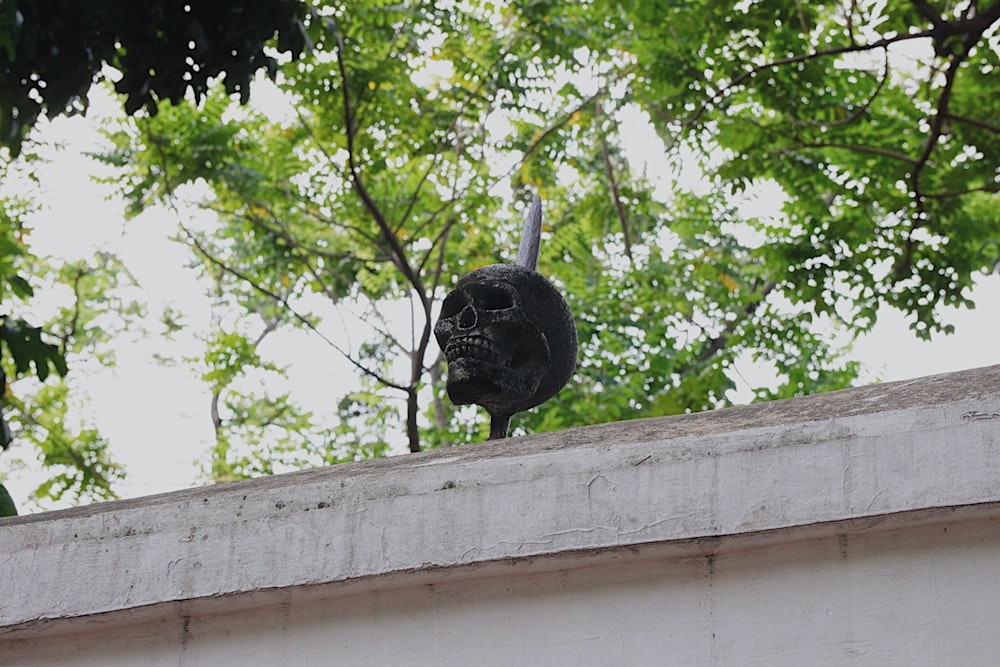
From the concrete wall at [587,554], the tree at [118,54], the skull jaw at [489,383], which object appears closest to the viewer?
the concrete wall at [587,554]

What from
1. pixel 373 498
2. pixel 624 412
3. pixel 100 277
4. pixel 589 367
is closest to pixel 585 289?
pixel 589 367

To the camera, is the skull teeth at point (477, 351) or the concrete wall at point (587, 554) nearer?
the concrete wall at point (587, 554)

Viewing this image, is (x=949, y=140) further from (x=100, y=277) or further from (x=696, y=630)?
(x=100, y=277)

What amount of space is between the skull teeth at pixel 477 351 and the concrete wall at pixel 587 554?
463 millimetres

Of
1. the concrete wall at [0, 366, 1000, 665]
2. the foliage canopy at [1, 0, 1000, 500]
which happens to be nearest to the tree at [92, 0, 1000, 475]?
the foliage canopy at [1, 0, 1000, 500]

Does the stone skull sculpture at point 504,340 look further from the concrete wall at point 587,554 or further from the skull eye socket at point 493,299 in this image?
the concrete wall at point 587,554

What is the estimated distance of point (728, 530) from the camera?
2000mm

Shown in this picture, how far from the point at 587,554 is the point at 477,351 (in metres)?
0.94

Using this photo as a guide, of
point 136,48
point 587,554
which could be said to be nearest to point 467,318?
point 587,554

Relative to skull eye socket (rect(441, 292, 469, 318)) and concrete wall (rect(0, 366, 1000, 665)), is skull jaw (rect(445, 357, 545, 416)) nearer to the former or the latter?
skull eye socket (rect(441, 292, 469, 318))

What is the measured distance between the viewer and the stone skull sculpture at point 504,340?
2938 mm

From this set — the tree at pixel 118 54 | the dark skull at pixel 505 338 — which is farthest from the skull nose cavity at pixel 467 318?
the tree at pixel 118 54

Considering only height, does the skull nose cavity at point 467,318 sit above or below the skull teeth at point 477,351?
above

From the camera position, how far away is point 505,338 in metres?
2.97
